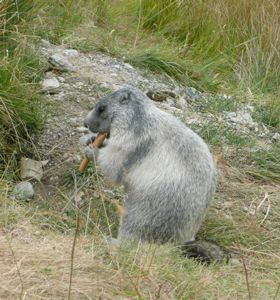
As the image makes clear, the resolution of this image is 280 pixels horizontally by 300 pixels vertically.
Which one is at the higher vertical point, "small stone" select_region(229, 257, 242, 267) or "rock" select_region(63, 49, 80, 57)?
"rock" select_region(63, 49, 80, 57)

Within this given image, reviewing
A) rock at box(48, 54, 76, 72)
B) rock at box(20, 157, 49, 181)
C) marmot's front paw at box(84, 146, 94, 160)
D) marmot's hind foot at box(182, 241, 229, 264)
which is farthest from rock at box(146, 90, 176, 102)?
marmot's hind foot at box(182, 241, 229, 264)

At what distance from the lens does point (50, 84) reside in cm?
648

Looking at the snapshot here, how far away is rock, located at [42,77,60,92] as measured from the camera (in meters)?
6.39

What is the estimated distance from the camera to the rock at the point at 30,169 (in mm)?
5574

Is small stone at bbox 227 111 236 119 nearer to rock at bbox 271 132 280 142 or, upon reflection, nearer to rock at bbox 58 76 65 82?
rock at bbox 271 132 280 142

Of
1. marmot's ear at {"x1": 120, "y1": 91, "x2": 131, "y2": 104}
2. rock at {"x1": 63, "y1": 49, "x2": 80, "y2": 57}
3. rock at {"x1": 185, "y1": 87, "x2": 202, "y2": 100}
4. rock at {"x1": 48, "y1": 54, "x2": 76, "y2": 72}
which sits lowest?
rock at {"x1": 185, "y1": 87, "x2": 202, "y2": 100}

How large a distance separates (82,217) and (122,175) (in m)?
0.37

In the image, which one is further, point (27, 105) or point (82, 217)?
point (27, 105)

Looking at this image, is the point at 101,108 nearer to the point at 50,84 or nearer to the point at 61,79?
the point at 50,84

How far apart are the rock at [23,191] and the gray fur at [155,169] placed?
0.58 metres

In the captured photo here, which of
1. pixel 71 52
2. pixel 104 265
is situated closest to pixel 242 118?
pixel 71 52

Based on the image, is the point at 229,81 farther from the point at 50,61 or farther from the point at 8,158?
the point at 8,158

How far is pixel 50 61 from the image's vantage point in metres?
6.75

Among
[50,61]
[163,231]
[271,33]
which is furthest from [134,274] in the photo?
[271,33]
